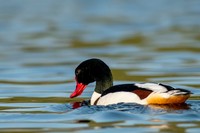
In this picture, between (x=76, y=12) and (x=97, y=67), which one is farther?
(x=76, y=12)

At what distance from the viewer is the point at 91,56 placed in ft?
74.7

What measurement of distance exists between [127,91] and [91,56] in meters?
10.2

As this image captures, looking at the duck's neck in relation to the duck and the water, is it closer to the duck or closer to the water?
the duck

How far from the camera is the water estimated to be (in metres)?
11.6

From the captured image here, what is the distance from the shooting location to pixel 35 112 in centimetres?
1290

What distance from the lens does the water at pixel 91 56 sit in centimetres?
1161

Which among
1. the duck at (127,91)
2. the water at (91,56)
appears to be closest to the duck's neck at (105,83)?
the duck at (127,91)

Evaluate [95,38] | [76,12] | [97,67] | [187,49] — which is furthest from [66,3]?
[97,67]

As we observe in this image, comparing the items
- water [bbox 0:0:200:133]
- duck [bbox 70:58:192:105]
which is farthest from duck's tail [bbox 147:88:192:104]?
water [bbox 0:0:200:133]

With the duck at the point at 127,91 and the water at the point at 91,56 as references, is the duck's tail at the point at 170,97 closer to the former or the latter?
the duck at the point at 127,91

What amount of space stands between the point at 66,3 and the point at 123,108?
2762 cm

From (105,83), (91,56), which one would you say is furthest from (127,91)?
(91,56)

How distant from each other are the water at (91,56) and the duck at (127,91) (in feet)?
0.48

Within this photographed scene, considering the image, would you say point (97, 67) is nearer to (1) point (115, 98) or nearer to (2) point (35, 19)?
(1) point (115, 98)
